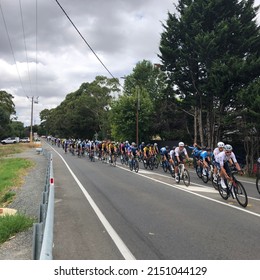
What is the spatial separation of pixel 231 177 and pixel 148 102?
3545cm

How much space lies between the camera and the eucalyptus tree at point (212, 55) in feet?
85.5

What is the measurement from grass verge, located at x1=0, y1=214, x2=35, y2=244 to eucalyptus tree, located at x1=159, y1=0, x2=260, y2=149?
753 inches

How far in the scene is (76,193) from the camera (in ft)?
43.2

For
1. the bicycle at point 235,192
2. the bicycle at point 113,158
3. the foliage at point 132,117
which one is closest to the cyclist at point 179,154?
the bicycle at point 235,192

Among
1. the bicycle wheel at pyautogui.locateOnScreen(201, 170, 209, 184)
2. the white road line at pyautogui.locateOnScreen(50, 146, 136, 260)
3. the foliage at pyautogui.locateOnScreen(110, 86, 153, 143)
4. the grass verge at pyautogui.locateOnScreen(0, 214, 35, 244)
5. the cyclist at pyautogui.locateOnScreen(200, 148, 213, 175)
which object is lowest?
the grass verge at pyautogui.locateOnScreen(0, 214, 35, 244)

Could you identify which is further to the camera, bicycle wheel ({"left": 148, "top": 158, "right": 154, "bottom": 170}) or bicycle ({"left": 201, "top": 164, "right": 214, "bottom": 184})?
bicycle wheel ({"left": 148, "top": 158, "right": 154, "bottom": 170})

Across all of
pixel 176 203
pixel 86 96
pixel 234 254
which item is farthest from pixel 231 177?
pixel 86 96

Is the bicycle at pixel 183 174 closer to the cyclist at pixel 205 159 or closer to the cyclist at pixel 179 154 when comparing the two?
the cyclist at pixel 179 154

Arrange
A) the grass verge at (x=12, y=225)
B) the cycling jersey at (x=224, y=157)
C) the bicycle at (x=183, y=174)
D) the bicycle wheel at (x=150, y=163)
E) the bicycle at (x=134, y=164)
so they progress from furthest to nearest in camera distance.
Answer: the bicycle wheel at (x=150, y=163), the bicycle at (x=134, y=164), the bicycle at (x=183, y=174), the cycling jersey at (x=224, y=157), the grass verge at (x=12, y=225)

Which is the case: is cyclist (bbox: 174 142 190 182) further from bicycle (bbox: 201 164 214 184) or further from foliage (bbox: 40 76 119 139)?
foliage (bbox: 40 76 119 139)

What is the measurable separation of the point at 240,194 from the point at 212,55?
19246 millimetres

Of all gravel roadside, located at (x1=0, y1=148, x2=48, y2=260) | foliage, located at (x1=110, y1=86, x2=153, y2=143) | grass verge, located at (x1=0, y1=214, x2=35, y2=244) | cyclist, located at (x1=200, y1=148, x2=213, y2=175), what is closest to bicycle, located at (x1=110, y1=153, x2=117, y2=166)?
gravel roadside, located at (x1=0, y1=148, x2=48, y2=260)

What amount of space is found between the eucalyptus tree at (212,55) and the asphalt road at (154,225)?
46.4 ft

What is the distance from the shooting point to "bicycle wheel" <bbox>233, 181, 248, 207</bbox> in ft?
33.6
